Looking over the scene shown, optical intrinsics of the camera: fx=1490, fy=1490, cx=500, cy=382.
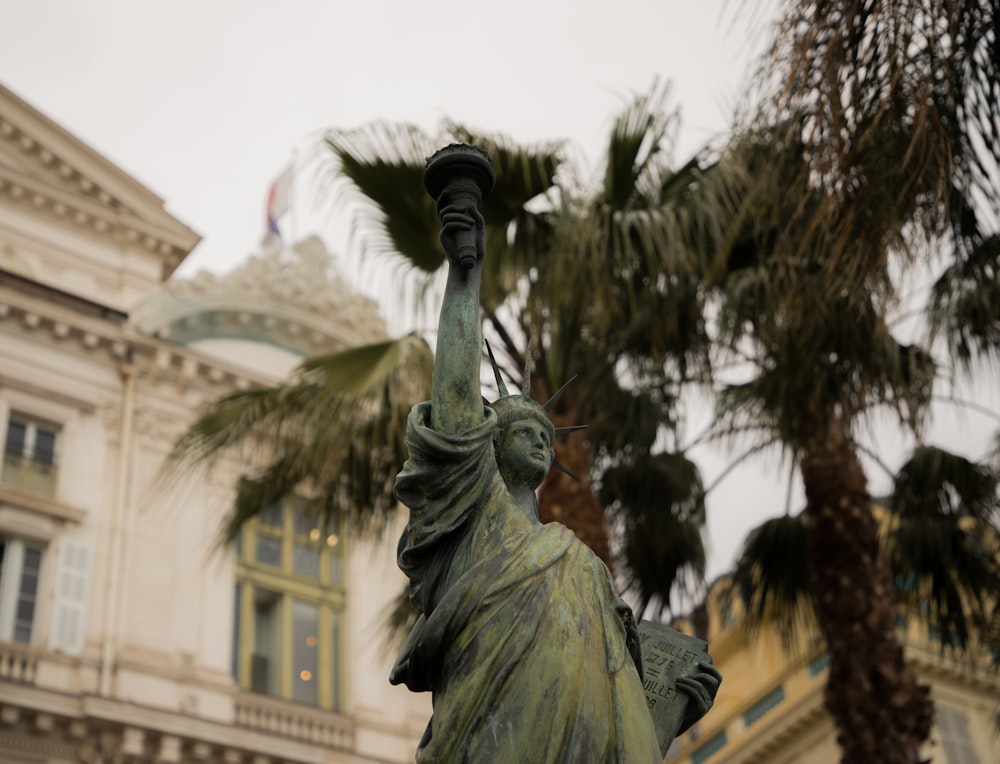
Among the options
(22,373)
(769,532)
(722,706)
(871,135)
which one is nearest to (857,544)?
(769,532)

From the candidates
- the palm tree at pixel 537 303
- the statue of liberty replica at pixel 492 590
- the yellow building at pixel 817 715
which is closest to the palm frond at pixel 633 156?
the palm tree at pixel 537 303

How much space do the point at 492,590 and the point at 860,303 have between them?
651 centimetres

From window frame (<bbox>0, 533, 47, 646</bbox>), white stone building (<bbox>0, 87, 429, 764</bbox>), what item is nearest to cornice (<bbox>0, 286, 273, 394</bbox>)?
white stone building (<bbox>0, 87, 429, 764</bbox>)

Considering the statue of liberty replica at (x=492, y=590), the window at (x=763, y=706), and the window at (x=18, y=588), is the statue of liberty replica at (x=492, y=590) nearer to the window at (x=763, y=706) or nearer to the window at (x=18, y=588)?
the window at (x=18, y=588)

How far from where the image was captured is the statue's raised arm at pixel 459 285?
12.6ft

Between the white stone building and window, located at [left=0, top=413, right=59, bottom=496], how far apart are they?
0.10 ft

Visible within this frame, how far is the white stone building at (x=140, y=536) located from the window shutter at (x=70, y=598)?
0.09 feet

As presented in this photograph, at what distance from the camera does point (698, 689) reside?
394 centimetres

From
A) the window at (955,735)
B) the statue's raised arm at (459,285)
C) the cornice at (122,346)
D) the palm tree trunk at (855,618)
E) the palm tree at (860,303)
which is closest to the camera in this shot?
the statue's raised arm at (459,285)

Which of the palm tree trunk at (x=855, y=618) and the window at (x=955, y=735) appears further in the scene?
the window at (x=955, y=735)

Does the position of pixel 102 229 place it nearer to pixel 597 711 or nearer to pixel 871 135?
pixel 871 135

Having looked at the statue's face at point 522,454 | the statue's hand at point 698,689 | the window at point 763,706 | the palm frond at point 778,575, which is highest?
the window at point 763,706

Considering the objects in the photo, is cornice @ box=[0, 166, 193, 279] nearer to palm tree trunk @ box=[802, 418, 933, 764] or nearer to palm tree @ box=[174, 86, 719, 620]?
palm tree @ box=[174, 86, 719, 620]

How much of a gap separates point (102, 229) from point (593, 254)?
551 inches
